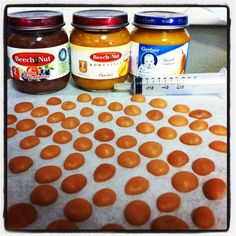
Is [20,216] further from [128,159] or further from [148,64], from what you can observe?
[148,64]

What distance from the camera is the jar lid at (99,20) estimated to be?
798 mm

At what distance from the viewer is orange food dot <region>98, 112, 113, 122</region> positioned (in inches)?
31.0

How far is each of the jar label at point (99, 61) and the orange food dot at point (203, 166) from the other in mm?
326

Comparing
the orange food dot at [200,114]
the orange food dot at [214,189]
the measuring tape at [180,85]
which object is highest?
the measuring tape at [180,85]

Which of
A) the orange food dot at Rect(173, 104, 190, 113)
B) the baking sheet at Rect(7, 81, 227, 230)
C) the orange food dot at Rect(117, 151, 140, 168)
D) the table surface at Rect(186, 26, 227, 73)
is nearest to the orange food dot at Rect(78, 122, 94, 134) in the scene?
the baking sheet at Rect(7, 81, 227, 230)

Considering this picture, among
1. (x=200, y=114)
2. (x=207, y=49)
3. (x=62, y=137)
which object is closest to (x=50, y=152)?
(x=62, y=137)

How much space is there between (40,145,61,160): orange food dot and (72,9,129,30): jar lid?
0.31m

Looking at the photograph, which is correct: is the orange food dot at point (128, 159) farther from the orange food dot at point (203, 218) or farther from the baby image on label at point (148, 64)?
the baby image on label at point (148, 64)

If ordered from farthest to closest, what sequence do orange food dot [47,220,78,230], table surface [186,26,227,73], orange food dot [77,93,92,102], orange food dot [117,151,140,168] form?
1. table surface [186,26,227,73]
2. orange food dot [77,93,92,102]
3. orange food dot [117,151,140,168]
4. orange food dot [47,220,78,230]

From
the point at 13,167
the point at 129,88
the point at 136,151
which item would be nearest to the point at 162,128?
the point at 136,151

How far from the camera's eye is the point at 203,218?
562 millimetres

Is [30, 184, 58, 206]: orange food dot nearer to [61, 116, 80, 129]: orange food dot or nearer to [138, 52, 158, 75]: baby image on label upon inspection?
[61, 116, 80, 129]: orange food dot

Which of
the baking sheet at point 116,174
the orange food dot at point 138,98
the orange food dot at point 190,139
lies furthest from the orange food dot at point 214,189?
the orange food dot at point 138,98

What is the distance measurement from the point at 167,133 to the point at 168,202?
19 centimetres
